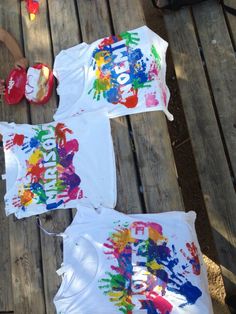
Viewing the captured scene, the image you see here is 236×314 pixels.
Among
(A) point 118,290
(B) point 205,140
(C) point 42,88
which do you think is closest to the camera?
(A) point 118,290

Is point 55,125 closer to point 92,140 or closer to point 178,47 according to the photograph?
point 92,140

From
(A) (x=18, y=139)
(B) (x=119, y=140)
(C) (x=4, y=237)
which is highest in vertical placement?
(A) (x=18, y=139)

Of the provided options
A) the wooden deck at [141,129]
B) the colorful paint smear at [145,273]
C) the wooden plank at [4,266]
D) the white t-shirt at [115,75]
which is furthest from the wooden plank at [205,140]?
the wooden plank at [4,266]

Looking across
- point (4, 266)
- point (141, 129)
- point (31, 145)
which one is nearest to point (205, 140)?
point (141, 129)

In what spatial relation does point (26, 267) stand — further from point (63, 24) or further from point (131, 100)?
point (63, 24)

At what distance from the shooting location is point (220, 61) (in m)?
2.05

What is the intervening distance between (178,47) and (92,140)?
88 centimetres

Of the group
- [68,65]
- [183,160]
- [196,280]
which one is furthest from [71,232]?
[183,160]

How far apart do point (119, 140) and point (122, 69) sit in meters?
0.29

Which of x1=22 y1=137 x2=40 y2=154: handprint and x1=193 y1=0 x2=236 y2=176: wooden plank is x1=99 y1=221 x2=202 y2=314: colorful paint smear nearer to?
x1=22 y1=137 x2=40 y2=154: handprint

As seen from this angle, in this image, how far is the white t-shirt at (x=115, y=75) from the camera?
155cm

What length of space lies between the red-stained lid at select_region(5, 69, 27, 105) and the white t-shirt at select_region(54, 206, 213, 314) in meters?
0.65

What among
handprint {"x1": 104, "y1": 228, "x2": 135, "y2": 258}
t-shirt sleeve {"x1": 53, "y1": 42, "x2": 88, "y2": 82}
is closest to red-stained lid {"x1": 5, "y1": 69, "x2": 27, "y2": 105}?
t-shirt sleeve {"x1": 53, "y1": 42, "x2": 88, "y2": 82}

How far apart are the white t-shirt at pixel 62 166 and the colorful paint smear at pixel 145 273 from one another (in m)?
0.17
